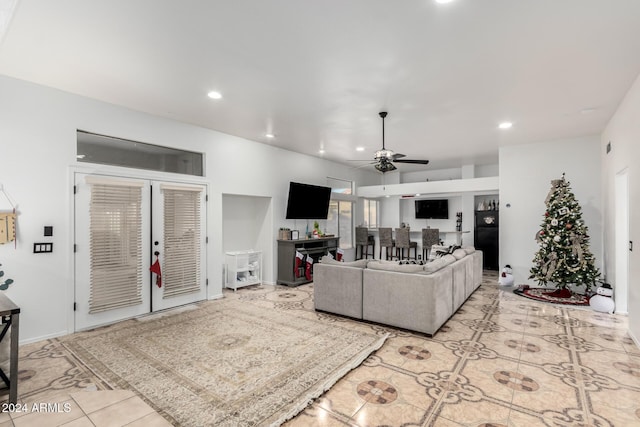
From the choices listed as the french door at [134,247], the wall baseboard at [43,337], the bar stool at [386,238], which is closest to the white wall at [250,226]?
the french door at [134,247]

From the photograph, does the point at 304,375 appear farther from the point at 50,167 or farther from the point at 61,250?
the point at 50,167

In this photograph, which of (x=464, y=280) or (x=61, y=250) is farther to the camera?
(x=464, y=280)

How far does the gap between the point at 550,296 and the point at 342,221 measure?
16.2ft

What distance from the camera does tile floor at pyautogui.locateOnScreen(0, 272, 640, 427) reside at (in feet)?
7.16

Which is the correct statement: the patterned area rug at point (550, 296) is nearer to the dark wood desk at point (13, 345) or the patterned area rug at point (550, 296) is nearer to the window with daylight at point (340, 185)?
the window with daylight at point (340, 185)

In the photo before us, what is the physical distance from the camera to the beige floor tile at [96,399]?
2.13m

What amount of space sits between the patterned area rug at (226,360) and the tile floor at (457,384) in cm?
17

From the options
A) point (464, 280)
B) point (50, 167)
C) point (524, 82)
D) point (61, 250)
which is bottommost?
point (464, 280)

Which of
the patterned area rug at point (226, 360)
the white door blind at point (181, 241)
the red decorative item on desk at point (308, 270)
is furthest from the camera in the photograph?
the red decorative item on desk at point (308, 270)

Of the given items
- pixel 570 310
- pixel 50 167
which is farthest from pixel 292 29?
pixel 570 310

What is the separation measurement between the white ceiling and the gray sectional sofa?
2162mm

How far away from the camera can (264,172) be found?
6.42 m

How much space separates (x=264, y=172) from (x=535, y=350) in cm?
510

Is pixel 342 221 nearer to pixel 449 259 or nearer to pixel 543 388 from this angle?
pixel 449 259
